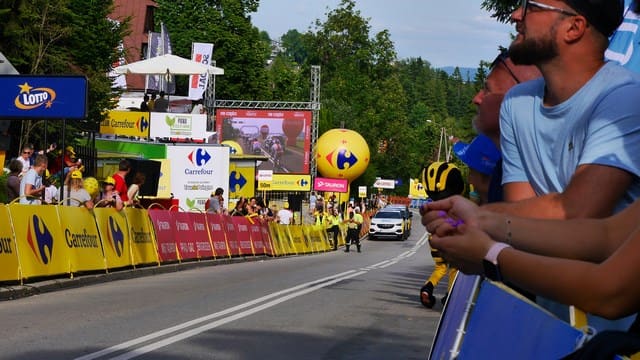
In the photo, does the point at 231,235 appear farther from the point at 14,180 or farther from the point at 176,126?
the point at 176,126

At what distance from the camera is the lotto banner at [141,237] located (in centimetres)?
2005

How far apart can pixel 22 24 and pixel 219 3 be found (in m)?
51.2

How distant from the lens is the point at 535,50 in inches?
154

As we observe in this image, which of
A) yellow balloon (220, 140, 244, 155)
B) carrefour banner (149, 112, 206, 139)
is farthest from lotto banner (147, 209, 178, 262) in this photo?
yellow balloon (220, 140, 244, 155)

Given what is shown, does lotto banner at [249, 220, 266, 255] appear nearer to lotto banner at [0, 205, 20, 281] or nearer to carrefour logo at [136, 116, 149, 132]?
lotto banner at [0, 205, 20, 281]

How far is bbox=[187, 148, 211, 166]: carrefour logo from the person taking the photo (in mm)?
37844

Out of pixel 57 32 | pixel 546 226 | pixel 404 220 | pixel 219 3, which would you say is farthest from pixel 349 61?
pixel 546 226

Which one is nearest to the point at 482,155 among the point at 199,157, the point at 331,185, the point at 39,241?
the point at 39,241

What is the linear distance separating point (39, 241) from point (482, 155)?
1089cm

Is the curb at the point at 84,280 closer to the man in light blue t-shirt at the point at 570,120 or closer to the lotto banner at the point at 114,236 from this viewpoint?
the lotto banner at the point at 114,236

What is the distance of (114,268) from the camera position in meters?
18.8

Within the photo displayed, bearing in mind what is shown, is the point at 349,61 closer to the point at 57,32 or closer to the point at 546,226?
the point at 57,32

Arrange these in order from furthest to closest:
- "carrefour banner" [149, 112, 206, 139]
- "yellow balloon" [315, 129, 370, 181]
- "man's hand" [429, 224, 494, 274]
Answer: "yellow balloon" [315, 129, 370, 181]
"carrefour banner" [149, 112, 206, 139]
"man's hand" [429, 224, 494, 274]

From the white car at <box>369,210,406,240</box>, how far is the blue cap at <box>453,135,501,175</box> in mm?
58366
